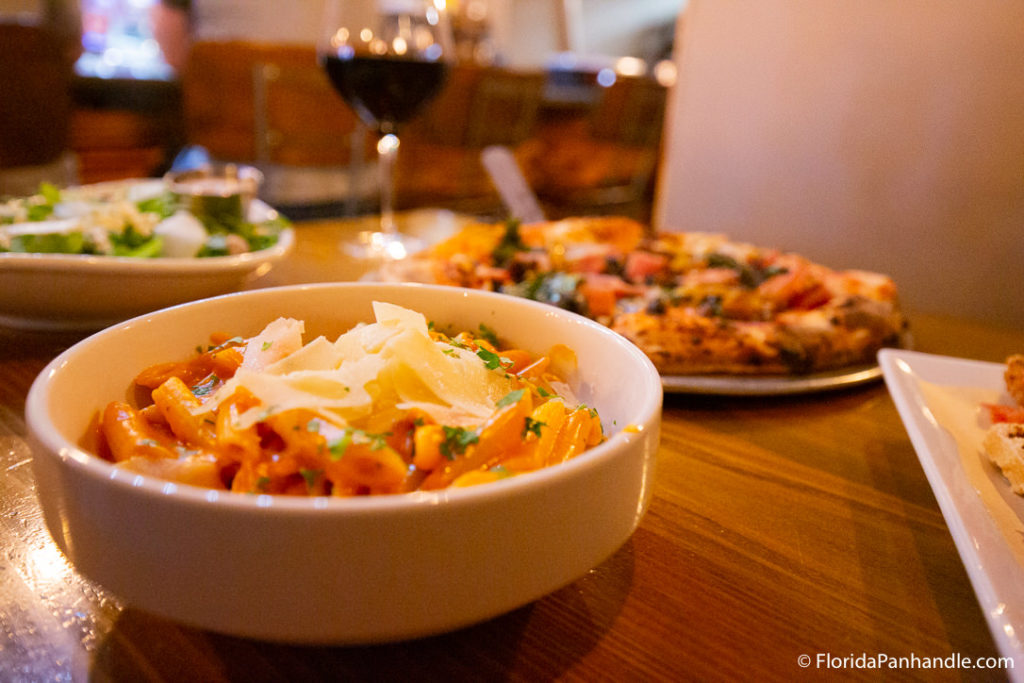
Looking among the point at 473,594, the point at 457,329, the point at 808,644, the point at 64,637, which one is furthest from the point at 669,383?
the point at 64,637

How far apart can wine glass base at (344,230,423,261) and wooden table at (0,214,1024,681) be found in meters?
0.81

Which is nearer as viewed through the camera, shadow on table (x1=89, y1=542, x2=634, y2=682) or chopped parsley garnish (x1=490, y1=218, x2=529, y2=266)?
shadow on table (x1=89, y1=542, x2=634, y2=682)

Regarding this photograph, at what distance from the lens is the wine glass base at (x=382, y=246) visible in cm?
149

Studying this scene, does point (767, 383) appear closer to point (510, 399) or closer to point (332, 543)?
point (510, 399)

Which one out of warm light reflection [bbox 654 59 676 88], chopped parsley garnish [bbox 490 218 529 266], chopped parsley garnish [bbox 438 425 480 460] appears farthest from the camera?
warm light reflection [bbox 654 59 676 88]

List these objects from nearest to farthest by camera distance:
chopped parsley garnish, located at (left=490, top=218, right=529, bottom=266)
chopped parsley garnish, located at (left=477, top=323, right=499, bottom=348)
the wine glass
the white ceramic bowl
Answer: the white ceramic bowl, chopped parsley garnish, located at (left=477, top=323, right=499, bottom=348), chopped parsley garnish, located at (left=490, top=218, right=529, bottom=266), the wine glass

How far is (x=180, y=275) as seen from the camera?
2.95ft

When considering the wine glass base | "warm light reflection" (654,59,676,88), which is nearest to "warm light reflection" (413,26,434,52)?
the wine glass base

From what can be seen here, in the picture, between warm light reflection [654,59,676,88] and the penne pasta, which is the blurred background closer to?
warm light reflection [654,59,676,88]

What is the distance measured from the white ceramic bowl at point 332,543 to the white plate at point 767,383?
421 millimetres

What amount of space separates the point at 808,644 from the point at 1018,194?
2.26m

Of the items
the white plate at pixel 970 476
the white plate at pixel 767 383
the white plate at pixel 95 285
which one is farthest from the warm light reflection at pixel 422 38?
the white plate at pixel 970 476

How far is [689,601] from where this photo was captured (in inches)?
19.3

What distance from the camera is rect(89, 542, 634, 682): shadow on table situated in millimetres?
398
